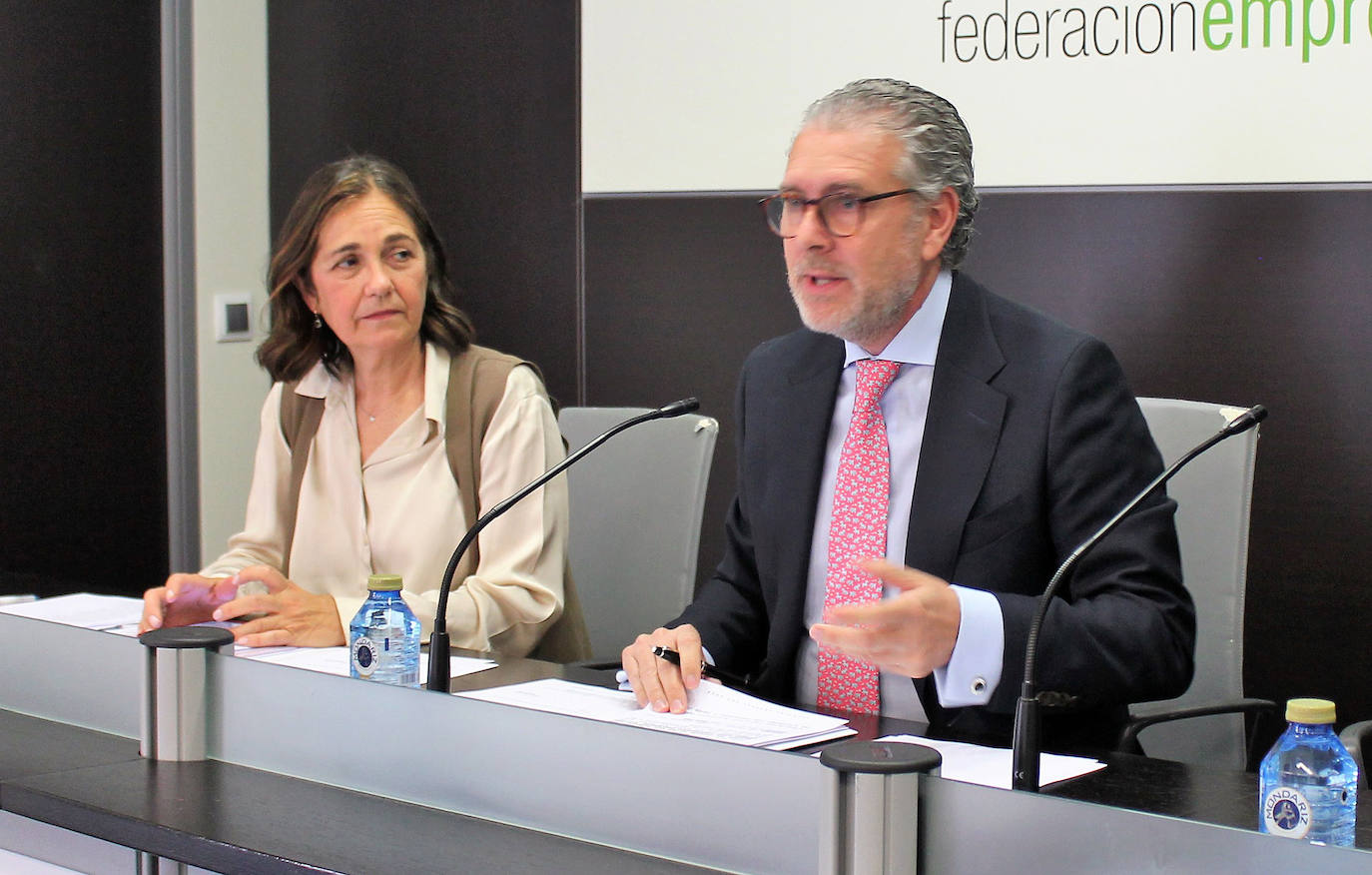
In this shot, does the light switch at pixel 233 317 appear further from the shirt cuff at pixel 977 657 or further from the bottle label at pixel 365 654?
the shirt cuff at pixel 977 657

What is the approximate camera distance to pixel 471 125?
362 cm

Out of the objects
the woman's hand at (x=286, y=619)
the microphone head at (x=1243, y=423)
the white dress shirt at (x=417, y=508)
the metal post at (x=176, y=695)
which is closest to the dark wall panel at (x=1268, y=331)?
the white dress shirt at (x=417, y=508)

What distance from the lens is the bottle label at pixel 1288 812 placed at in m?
1.08

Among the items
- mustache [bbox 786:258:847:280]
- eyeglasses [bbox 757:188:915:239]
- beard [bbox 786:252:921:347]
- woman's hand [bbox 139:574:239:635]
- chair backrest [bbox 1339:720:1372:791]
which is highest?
eyeglasses [bbox 757:188:915:239]

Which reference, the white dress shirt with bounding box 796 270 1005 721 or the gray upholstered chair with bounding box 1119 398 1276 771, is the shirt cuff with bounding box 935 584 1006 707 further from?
the gray upholstered chair with bounding box 1119 398 1276 771

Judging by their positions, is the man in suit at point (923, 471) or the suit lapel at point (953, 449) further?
the suit lapel at point (953, 449)

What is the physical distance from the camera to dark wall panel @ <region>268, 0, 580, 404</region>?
3461mm

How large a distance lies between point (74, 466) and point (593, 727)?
297 centimetres

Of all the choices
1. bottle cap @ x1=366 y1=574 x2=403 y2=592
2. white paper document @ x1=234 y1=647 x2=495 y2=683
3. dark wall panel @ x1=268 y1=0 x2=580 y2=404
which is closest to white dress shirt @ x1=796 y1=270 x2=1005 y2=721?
white paper document @ x1=234 y1=647 x2=495 y2=683

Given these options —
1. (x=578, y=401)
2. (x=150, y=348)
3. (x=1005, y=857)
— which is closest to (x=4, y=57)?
(x=150, y=348)

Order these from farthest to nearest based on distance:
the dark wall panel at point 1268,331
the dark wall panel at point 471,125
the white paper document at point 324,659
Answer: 1. the dark wall panel at point 471,125
2. the dark wall panel at point 1268,331
3. the white paper document at point 324,659

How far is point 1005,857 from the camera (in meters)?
0.91

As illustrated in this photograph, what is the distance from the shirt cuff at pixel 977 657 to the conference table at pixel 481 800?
0.07m

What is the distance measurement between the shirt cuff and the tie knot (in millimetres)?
389
